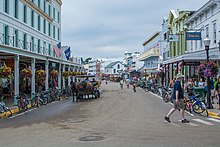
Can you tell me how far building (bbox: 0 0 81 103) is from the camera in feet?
85.9

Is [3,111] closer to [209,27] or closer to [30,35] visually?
[30,35]

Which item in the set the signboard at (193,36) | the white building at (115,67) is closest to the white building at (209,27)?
the signboard at (193,36)

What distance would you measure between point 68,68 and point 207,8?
22.1 m

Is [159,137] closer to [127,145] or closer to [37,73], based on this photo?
[127,145]

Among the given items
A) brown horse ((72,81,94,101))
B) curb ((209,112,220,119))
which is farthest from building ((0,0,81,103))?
curb ((209,112,220,119))

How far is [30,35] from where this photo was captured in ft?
122

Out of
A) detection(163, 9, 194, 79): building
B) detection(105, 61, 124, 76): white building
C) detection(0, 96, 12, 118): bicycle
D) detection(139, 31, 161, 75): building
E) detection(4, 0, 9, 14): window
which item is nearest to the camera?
detection(0, 96, 12, 118): bicycle

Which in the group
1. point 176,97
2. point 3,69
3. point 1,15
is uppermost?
point 1,15

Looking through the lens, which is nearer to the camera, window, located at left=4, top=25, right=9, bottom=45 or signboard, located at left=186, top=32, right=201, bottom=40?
window, located at left=4, top=25, right=9, bottom=45

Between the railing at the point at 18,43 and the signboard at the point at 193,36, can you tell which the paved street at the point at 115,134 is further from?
the signboard at the point at 193,36

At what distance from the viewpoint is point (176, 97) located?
13180 mm

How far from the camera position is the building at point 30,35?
85.9 ft

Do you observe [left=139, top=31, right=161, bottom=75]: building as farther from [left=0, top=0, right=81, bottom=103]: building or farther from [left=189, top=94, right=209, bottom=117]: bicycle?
[left=189, top=94, right=209, bottom=117]: bicycle

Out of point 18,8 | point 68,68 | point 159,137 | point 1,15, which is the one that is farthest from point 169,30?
point 159,137
